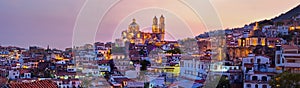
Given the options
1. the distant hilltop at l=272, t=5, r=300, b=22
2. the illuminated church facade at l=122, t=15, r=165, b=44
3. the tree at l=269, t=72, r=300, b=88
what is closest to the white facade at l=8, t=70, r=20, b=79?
the illuminated church facade at l=122, t=15, r=165, b=44

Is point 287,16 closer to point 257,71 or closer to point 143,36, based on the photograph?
point 143,36

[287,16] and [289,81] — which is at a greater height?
[287,16]

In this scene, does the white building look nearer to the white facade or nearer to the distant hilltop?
the white facade

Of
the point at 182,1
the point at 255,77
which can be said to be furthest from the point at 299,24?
the point at 182,1

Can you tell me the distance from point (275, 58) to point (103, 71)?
591cm

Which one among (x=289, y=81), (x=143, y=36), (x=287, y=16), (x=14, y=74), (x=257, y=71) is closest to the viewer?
(x=289, y=81)

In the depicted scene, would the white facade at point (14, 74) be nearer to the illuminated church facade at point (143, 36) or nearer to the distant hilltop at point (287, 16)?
the illuminated church facade at point (143, 36)

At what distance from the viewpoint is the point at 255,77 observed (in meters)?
8.24

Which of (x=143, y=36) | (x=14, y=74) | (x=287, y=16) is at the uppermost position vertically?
(x=287, y=16)

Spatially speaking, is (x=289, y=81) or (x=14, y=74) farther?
(x=14, y=74)

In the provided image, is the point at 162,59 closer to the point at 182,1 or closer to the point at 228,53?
the point at 228,53

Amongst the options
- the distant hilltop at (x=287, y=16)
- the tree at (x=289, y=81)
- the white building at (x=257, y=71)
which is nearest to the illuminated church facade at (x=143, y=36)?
the distant hilltop at (x=287, y=16)

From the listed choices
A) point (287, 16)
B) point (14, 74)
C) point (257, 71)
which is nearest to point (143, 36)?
point (287, 16)

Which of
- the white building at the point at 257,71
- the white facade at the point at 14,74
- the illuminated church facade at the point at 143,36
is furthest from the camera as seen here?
the illuminated church facade at the point at 143,36
